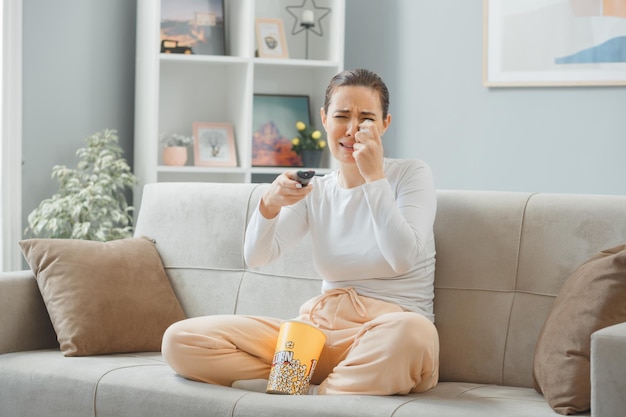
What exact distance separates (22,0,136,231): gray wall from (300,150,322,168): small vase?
32.7 inches

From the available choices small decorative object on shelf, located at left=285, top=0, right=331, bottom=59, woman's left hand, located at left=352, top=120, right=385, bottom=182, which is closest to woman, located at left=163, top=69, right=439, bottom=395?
woman's left hand, located at left=352, top=120, right=385, bottom=182

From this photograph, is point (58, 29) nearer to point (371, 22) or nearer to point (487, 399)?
point (371, 22)

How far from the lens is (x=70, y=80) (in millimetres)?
4262

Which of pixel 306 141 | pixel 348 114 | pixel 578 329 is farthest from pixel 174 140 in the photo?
pixel 578 329

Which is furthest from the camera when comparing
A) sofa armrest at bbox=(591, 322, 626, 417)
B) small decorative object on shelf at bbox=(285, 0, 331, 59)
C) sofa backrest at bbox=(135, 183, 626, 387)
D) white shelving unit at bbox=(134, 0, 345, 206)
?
small decorative object on shelf at bbox=(285, 0, 331, 59)

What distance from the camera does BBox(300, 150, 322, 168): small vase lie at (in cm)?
455

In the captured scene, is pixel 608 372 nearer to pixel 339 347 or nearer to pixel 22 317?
pixel 339 347

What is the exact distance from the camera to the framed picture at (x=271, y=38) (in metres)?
4.52

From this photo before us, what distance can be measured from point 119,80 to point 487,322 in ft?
8.53

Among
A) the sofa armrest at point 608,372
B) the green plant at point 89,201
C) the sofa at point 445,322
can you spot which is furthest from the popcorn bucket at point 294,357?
the green plant at point 89,201

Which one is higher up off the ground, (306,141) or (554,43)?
(554,43)

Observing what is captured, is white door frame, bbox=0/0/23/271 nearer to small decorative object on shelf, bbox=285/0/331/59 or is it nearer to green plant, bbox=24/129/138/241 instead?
green plant, bbox=24/129/138/241

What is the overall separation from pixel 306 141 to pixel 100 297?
197 centimetres

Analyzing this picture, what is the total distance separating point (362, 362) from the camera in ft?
7.07
